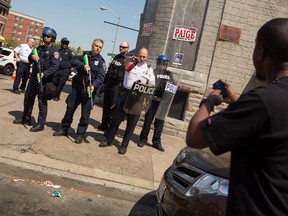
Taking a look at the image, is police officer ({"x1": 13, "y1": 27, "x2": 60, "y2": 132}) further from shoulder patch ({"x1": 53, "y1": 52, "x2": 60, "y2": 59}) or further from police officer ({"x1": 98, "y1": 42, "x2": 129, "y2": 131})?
police officer ({"x1": 98, "y1": 42, "x2": 129, "y2": 131})

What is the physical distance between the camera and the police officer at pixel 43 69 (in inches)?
271

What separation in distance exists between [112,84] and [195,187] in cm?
525

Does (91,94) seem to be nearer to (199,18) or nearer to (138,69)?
(138,69)

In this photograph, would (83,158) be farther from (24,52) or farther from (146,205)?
(24,52)

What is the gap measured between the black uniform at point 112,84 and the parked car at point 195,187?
A: 4.38 metres

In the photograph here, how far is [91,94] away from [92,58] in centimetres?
67

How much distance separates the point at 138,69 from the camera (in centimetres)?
667

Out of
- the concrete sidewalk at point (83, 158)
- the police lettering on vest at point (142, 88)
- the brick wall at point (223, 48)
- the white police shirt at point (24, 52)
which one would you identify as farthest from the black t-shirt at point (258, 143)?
the white police shirt at point (24, 52)

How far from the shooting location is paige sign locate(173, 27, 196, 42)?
971cm

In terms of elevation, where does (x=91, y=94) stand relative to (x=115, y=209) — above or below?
above

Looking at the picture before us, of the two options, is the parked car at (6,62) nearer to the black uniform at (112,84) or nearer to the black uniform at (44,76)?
the black uniform at (112,84)

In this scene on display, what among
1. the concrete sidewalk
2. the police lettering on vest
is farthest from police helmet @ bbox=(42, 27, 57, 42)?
the police lettering on vest

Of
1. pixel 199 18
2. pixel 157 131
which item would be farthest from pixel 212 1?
pixel 157 131

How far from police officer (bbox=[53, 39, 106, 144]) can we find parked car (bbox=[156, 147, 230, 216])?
3.37m
